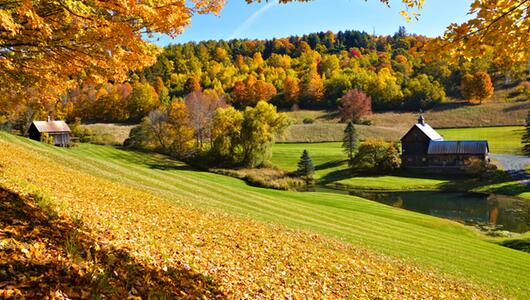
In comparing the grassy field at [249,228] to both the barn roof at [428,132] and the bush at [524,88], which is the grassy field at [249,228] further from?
the bush at [524,88]

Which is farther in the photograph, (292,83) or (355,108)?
(292,83)

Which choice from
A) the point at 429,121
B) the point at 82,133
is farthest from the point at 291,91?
the point at 82,133

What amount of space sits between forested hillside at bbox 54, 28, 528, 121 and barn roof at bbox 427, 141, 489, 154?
100 feet

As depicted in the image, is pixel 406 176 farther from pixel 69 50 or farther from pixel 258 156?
pixel 69 50

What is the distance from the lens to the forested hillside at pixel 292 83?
4348 inches

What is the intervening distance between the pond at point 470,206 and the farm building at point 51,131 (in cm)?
4950

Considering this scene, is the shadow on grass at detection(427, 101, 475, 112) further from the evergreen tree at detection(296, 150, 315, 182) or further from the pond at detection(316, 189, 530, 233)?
the pond at detection(316, 189, 530, 233)

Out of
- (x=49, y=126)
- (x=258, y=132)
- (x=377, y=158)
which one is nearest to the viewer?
(x=258, y=132)

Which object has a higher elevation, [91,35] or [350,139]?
[91,35]

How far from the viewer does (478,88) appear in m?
110

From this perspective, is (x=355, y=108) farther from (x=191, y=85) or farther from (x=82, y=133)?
(x=82, y=133)

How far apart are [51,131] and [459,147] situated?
6884 centimetres

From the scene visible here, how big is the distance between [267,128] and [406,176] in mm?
24124

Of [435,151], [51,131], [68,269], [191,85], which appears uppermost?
[191,85]
